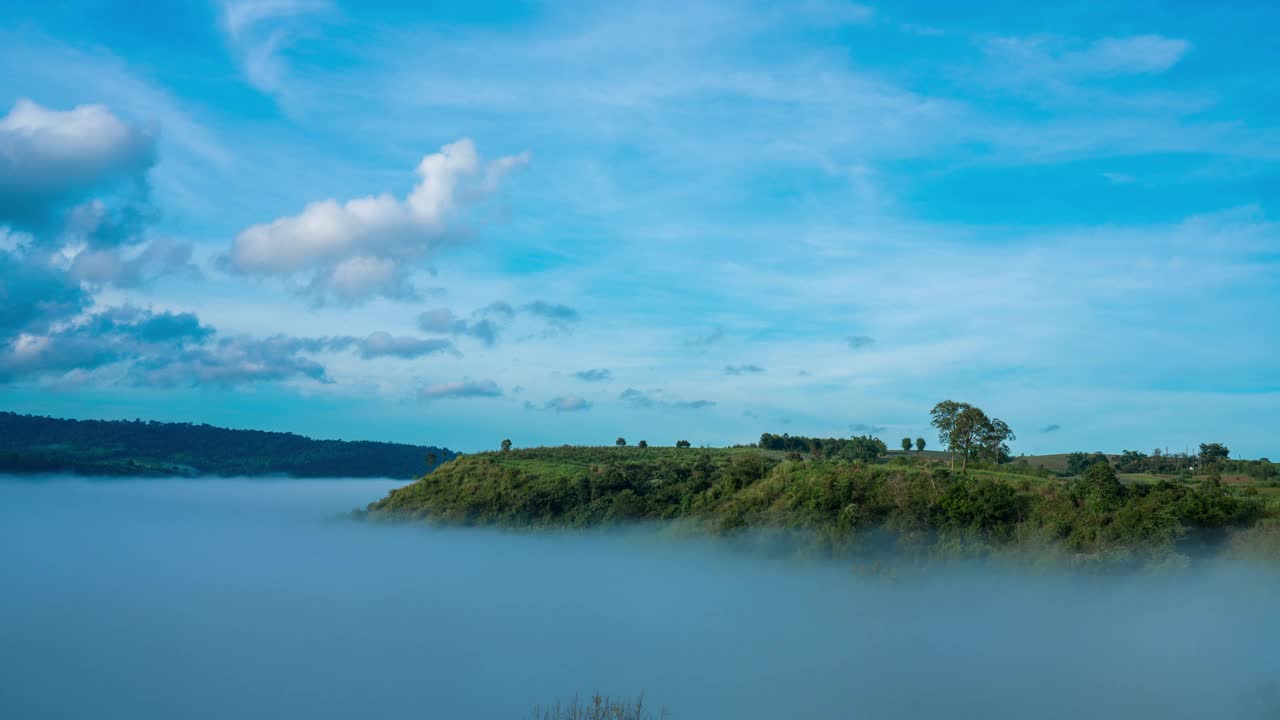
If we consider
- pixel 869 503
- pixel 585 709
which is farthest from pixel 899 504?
pixel 585 709

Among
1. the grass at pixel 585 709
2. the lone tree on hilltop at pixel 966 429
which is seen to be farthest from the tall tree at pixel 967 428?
the grass at pixel 585 709

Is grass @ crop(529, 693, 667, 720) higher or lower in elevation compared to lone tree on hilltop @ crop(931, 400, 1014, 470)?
lower

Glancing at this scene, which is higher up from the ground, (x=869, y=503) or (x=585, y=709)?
(x=869, y=503)

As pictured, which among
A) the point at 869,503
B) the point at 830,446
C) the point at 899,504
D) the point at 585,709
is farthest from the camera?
the point at 830,446

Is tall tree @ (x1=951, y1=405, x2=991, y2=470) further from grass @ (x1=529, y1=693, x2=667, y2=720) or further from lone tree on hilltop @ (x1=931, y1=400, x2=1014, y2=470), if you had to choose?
grass @ (x1=529, y1=693, x2=667, y2=720)

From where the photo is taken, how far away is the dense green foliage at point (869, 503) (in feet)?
164

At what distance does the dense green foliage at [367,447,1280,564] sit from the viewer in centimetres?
4991

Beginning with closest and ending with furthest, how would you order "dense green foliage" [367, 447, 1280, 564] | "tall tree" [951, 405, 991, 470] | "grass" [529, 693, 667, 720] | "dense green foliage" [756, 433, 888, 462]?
"grass" [529, 693, 667, 720], "dense green foliage" [367, 447, 1280, 564], "tall tree" [951, 405, 991, 470], "dense green foliage" [756, 433, 888, 462]

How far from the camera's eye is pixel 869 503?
60719 millimetres

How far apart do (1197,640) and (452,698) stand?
40373 millimetres

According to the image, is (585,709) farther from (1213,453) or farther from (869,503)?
(1213,453)

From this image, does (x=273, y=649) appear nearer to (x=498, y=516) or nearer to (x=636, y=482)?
(x=498, y=516)

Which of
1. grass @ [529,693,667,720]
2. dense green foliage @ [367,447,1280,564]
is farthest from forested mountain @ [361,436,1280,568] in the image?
grass @ [529,693,667,720]

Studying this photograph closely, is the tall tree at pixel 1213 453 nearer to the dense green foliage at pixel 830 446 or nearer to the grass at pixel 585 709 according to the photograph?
the dense green foliage at pixel 830 446
